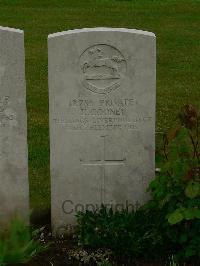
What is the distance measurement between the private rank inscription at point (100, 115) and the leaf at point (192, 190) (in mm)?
775

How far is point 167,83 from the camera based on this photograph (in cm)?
1155

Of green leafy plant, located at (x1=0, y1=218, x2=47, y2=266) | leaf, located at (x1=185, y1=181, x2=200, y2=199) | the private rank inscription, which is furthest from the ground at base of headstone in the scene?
the private rank inscription

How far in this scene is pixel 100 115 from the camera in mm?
5820

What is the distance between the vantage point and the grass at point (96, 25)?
8531 mm

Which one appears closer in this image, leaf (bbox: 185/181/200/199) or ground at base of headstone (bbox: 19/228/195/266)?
leaf (bbox: 185/181/200/199)

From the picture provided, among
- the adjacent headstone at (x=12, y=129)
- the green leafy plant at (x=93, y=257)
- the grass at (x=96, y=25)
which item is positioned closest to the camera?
the green leafy plant at (x=93, y=257)

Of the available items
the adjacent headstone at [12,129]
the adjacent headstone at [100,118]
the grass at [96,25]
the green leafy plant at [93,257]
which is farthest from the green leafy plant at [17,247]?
the grass at [96,25]

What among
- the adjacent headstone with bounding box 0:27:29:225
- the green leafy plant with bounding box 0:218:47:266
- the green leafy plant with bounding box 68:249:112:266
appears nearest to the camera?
the green leafy plant with bounding box 0:218:47:266

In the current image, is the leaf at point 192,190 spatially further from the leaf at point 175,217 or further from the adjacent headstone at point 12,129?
the adjacent headstone at point 12,129

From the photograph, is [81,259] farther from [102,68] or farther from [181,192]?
[102,68]

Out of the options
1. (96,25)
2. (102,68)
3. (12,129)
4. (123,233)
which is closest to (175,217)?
(123,233)

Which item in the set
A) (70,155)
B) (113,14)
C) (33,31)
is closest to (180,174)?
(70,155)

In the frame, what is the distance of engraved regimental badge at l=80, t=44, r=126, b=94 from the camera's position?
18.7ft

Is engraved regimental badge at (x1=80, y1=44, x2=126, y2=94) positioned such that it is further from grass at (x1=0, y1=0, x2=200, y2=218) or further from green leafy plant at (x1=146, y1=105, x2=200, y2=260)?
grass at (x1=0, y1=0, x2=200, y2=218)
